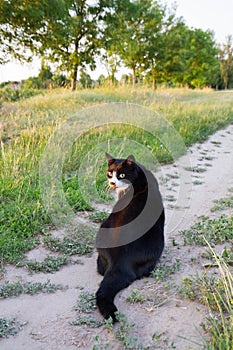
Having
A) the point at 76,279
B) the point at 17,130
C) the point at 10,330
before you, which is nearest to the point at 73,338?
the point at 10,330

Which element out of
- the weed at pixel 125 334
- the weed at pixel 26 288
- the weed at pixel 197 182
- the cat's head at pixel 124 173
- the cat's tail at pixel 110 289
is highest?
the cat's head at pixel 124 173

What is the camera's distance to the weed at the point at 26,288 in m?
2.89

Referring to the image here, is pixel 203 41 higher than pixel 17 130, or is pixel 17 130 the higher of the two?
pixel 203 41

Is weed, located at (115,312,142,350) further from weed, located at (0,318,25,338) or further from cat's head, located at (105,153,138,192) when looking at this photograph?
cat's head, located at (105,153,138,192)

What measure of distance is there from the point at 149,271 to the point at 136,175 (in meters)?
0.88

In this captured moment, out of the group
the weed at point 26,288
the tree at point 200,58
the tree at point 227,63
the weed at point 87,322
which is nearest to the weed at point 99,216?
the weed at point 26,288

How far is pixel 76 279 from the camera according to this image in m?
3.13

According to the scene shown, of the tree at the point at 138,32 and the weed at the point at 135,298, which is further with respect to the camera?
the tree at the point at 138,32

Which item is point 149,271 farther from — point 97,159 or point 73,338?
point 97,159

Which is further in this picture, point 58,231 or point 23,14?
point 23,14

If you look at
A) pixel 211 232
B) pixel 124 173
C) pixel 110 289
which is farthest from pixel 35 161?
pixel 110 289

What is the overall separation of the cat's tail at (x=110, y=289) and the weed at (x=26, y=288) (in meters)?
0.51

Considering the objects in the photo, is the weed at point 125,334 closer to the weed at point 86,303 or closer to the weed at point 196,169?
the weed at point 86,303

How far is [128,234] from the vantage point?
2.93 m
